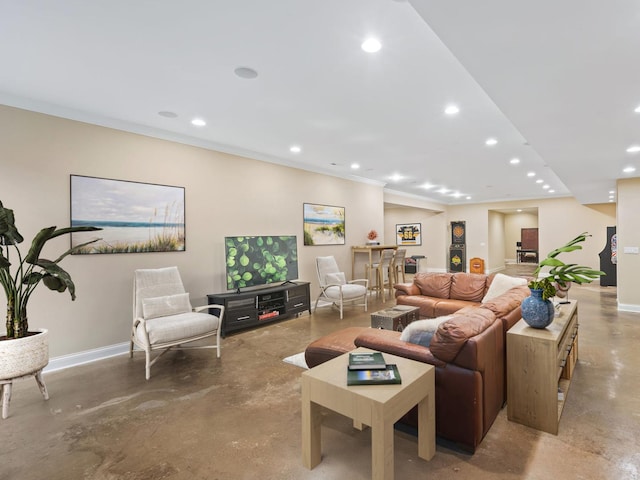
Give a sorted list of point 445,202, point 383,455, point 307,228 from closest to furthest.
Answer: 1. point 383,455
2. point 307,228
3. point 445,202

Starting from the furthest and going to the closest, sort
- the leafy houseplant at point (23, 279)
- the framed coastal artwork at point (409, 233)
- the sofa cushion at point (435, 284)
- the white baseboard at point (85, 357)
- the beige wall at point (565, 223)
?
the framed coastal artwork at point (409, 233) → the beige wall at point (565, 223) → the sofa cushion at point (435, 284) → the white baseboard at point (85, 357) → the leafy houseplant at point (23, 279)

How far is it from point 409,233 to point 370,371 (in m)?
11.5

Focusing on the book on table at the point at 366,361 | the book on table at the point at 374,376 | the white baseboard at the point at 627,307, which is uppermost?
the book on table at the point at 366,361

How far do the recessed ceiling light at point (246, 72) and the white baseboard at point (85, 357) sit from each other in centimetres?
330

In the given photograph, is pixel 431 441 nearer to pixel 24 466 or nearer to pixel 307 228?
pixel 24 466

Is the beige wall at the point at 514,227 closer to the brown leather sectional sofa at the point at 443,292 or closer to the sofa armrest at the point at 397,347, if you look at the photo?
the brown leather sectional sofa at the point at 443,292

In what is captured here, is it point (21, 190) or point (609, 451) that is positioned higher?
point (21, 190)

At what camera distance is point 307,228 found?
6.11 metres

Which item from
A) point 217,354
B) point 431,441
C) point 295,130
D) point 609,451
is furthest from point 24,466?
point 295,130

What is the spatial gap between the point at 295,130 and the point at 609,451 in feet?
13.3

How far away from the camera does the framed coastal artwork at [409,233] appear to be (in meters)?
12.7

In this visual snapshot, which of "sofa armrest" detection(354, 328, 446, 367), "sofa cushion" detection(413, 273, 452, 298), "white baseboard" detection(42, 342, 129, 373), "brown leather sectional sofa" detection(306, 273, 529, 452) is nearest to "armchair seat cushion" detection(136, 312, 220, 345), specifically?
"white baseboard" detection(42, 342, 129, 373)

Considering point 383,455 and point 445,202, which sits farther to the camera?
point 445,202

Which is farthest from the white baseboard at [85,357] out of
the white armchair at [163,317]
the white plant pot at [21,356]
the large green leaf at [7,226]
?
the large green leaf at [7,226]
